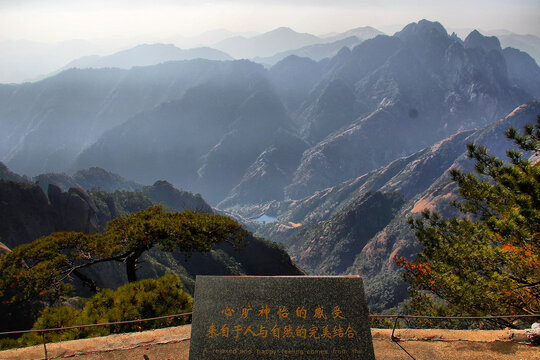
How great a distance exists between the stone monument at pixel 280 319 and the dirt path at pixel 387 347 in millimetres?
2260

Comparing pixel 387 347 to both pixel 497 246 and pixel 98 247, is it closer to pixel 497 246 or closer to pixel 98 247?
pixel 497 246

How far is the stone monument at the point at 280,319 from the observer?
22.9 ft

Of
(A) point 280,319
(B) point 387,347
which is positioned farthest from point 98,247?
(B) point 387,347

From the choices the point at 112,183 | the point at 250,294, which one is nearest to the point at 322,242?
the point at 112,183

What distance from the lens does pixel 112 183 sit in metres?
154

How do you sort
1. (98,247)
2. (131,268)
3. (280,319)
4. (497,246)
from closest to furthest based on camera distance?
(280,319) < (497,246) < (98,247) < (131,268)

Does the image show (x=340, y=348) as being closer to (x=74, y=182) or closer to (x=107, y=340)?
(x=107, y=340)

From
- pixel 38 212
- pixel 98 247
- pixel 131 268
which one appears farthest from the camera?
pixel 38 212

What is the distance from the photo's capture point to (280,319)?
7.24 m

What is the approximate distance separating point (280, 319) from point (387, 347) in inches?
143

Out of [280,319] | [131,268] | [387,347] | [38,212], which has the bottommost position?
[38,212]

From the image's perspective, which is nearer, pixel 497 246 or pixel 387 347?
pixel 387 347

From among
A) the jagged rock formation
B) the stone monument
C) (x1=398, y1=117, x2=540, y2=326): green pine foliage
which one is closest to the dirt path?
the stone monument

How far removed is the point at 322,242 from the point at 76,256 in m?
125
